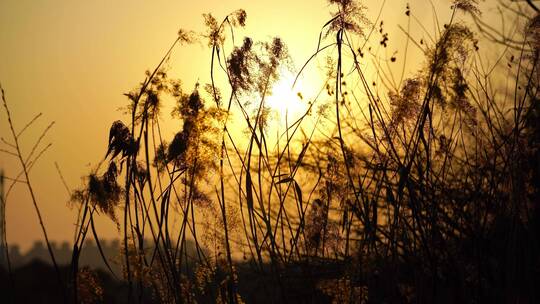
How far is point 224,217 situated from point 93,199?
45cm

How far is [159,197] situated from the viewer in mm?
2352

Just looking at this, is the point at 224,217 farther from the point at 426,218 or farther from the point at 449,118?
the point at 449,118

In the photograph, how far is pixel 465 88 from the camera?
285cm

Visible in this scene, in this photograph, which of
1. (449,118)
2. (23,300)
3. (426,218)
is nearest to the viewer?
(426,218)

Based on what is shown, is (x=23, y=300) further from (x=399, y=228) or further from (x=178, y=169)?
(x=399, y=228)

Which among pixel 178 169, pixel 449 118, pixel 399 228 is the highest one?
pixel 449 118

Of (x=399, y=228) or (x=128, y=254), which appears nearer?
(x=128, y=254)

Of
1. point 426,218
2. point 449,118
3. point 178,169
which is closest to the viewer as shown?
point 178,169

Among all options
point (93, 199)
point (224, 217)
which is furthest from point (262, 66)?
point (93, 199)

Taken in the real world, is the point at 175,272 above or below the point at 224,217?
below

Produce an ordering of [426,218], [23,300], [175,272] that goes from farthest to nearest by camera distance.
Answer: [23,300]
[426,218]
[175,272]

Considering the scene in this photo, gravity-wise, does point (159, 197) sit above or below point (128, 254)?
above

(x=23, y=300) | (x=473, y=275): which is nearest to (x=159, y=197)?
(x=473, y=275)

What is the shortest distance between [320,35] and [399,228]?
2.75 feet
